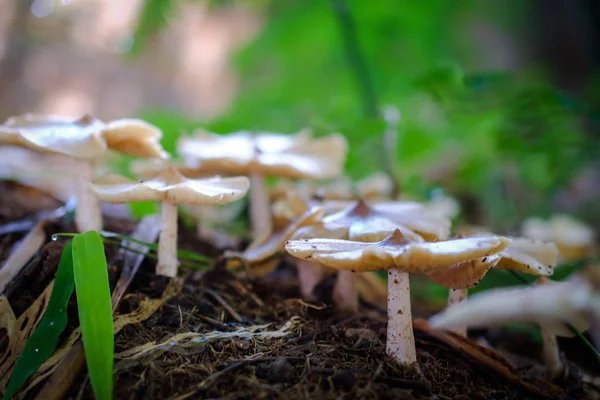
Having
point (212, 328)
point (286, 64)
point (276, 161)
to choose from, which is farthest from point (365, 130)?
point (286, 64)

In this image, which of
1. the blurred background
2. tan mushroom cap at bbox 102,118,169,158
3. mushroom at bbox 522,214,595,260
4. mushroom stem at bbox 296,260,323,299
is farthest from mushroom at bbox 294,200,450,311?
mushroom at bbox 522,214,595,260

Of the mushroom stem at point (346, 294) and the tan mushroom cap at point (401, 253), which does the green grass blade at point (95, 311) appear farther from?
the mushroom stem at point (346, 294)

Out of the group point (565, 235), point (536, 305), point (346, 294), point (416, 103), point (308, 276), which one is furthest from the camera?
point (416, 103)

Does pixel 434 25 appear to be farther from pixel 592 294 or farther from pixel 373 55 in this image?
pixel 592 294

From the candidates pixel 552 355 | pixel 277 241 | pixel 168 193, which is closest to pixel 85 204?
pixel 168 193

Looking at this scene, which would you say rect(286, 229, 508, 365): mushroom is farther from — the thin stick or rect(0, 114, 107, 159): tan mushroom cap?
rect(0, 114, 107, 159): tan mushroom cap

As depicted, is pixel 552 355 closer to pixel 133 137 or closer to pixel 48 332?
pixel 48 332
